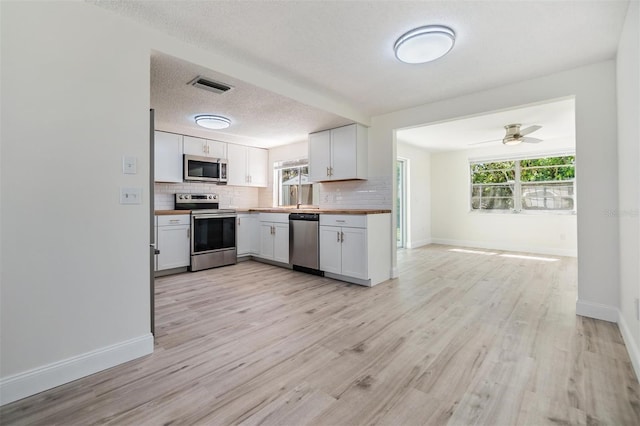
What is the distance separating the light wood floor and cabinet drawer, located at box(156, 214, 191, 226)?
1.26m

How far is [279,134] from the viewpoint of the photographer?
4.62 metres

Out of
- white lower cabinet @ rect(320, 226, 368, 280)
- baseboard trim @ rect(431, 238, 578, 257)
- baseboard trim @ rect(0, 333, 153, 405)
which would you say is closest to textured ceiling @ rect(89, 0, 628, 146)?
white lower cabinet @ rect(320, 226, 368, 280)

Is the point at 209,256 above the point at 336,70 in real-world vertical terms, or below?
below

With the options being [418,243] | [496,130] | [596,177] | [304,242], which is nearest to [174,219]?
[304,242]

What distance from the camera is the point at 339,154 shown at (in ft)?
13.6

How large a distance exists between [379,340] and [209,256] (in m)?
3.18

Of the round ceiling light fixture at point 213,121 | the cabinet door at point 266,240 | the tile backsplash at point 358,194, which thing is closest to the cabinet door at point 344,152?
the tile backsplash at point 358,194

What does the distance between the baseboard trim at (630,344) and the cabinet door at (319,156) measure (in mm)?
3360

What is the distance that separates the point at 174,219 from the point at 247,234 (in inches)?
50.4

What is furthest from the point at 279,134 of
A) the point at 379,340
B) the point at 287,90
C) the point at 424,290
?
the point at 379,340

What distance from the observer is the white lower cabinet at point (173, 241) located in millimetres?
3957

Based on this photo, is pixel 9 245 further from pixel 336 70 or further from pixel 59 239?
pixel 336 70

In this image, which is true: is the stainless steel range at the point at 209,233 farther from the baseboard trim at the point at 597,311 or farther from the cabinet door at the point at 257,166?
the baseboard trim at the point at 597,311

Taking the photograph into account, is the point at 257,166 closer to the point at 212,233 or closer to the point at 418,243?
the point at 212,233
